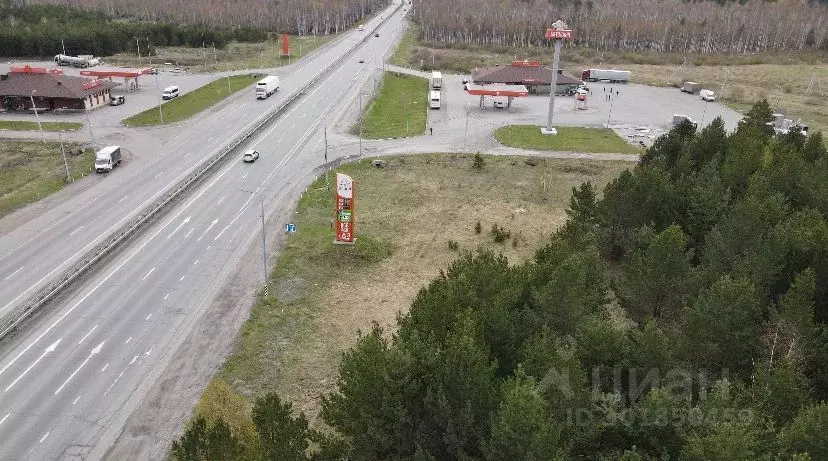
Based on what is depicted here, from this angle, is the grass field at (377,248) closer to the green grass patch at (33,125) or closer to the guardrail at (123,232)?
the guardrail at (123,232)

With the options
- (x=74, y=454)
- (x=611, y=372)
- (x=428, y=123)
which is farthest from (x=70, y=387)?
(x=428, y=123)

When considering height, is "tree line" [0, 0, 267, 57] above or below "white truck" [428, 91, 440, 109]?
above

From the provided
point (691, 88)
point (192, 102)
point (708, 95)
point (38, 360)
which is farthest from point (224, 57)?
point (38, 360)

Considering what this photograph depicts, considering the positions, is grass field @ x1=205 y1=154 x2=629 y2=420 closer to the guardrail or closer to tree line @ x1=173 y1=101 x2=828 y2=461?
tree line @ x1=173 y1=101 x2=828 y2=461

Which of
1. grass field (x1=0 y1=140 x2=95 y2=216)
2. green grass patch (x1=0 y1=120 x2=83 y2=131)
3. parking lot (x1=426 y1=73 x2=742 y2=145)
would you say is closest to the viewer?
grass field (x1=0 y1=140 x2=95 y2=216)

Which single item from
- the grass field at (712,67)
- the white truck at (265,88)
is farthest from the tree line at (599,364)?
the grass field at (712,67)

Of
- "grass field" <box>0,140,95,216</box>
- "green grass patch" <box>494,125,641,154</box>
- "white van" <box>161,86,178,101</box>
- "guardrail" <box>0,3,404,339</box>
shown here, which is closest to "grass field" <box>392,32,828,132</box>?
"green grass patch" <box>494,125,641,154</box>
